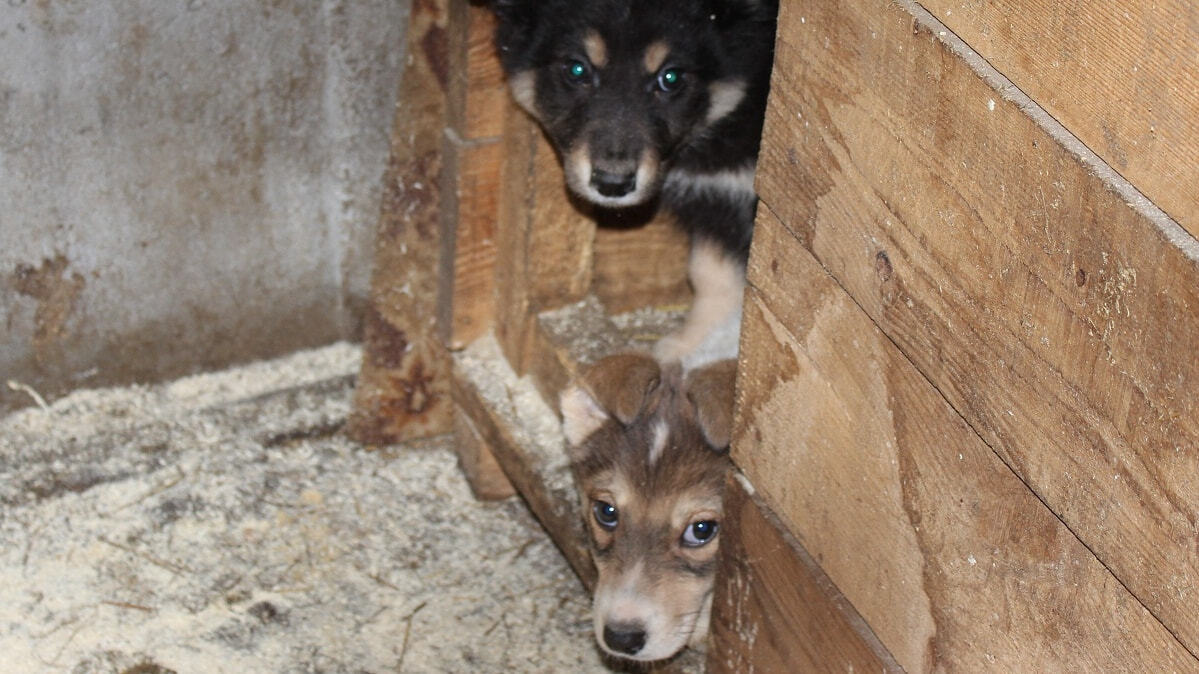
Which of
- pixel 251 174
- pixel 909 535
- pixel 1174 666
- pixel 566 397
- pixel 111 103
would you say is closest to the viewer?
pixel 1174 666

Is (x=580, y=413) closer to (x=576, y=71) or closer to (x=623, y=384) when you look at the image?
(x=623, y=384)

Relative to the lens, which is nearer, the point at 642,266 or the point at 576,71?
the point at 576,71

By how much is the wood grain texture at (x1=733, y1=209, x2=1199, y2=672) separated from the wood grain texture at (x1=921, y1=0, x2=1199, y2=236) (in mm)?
486

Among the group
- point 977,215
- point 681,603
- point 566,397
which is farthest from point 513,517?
point 977,215

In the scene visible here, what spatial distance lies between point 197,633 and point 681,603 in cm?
120

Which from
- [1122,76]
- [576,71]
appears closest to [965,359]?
[1122,76]

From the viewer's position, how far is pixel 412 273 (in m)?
4.01

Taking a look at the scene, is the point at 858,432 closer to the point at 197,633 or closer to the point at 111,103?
the point at 197,633

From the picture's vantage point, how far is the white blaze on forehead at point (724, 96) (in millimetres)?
3605

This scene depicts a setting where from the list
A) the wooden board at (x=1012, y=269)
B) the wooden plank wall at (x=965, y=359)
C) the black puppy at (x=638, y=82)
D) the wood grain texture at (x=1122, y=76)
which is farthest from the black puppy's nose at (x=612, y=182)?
the wood grain texture at (x=1122, y=76)

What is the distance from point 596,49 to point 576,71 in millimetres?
95

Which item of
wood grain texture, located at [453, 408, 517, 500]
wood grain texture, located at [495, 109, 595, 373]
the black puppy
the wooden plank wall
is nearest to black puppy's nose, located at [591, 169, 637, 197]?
the black puppy

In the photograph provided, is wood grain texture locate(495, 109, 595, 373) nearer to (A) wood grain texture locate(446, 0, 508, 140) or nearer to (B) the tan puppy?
(A) wood grain texture locate(446, 0, 508, 140)

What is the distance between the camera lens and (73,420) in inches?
160
